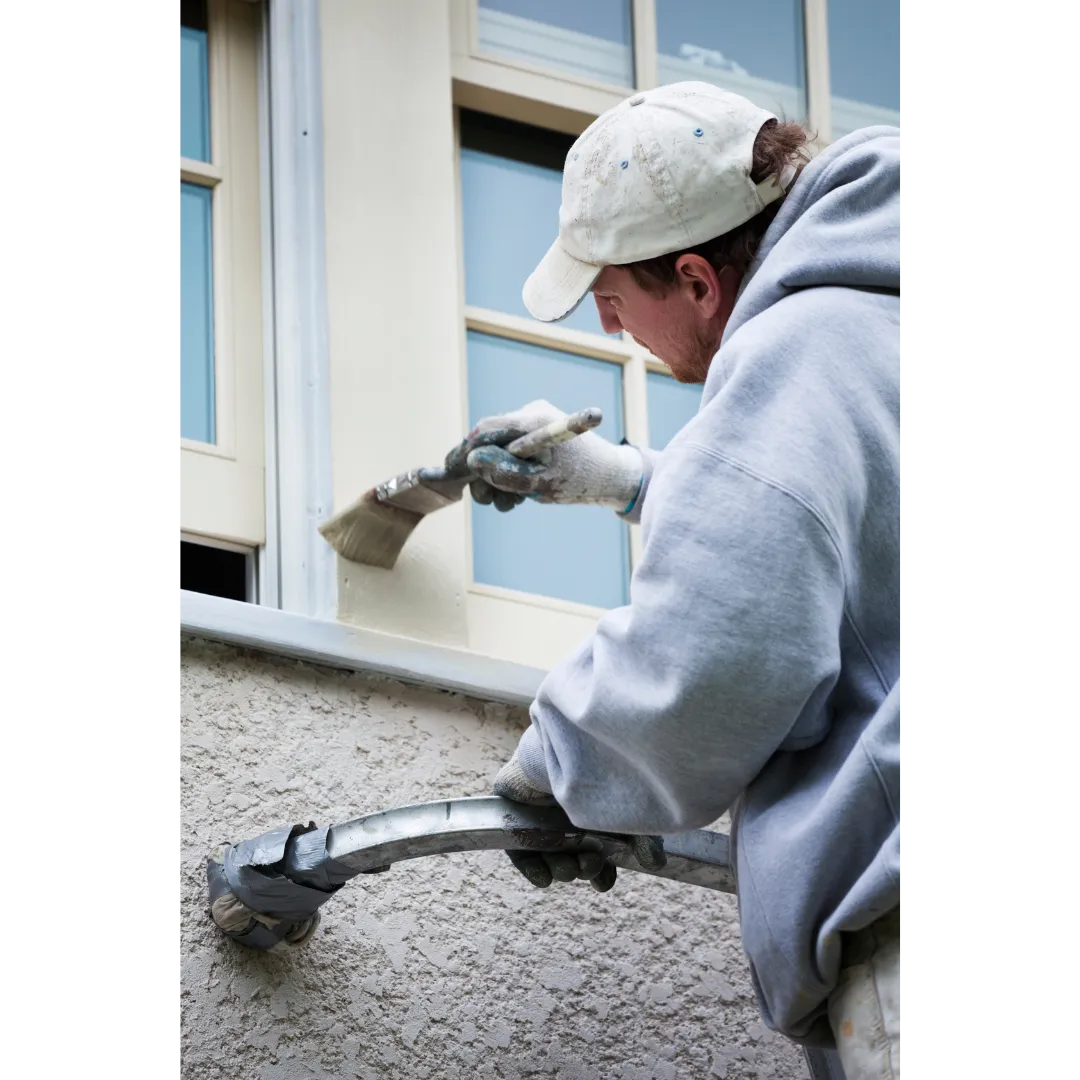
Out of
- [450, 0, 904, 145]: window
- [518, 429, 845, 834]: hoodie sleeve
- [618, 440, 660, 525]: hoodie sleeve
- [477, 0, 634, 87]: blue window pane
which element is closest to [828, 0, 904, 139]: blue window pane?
[450, 0, 904, 145]: window

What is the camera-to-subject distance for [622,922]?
9.48ft

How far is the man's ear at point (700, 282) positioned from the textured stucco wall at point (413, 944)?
90cm

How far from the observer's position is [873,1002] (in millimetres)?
1847

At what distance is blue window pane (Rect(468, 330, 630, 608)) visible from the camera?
130 inches

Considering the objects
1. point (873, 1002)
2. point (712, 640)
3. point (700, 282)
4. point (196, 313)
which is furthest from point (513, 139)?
point (873, 1002)

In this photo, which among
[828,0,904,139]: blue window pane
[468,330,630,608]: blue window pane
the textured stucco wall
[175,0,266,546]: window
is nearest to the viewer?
the textured stucco wall

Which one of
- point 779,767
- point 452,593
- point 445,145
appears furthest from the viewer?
point 445,145

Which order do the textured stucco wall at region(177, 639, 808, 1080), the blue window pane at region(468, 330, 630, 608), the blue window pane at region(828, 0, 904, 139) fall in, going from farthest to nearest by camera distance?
the blue window pane at region(828, 0, 904, 139) → the blue window pane at region(468, 330, 630, 608) → the textured stucco wall at region(177, 639, 808, 1080)

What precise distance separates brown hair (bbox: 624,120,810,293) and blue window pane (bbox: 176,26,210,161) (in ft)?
4.30

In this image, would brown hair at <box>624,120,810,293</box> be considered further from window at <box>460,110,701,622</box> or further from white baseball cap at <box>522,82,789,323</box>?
window at <box>460,110,701,622</box>

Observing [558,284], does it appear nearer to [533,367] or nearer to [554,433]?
[554,433]
